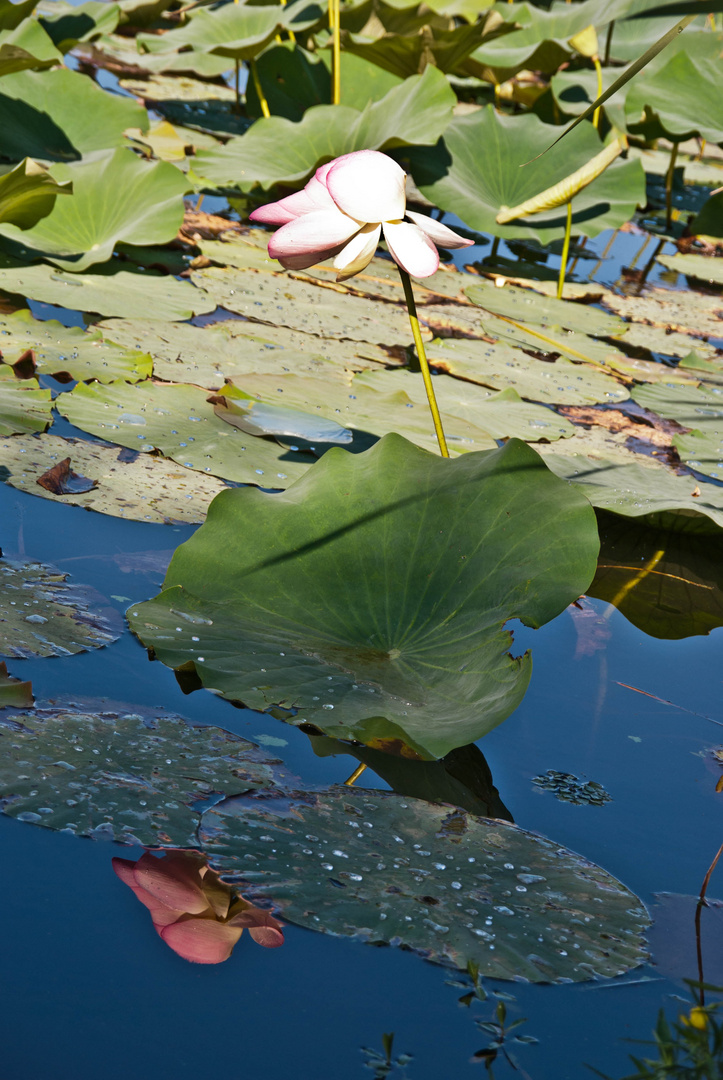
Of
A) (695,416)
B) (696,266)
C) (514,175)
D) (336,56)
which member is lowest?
(695,416)

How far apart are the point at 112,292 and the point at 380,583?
1.48 m

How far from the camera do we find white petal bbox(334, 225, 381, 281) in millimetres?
1180

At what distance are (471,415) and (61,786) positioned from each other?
1370mm

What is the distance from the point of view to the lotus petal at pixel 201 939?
32.3 inches

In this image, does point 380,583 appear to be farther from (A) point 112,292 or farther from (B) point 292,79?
(B) point 292,79

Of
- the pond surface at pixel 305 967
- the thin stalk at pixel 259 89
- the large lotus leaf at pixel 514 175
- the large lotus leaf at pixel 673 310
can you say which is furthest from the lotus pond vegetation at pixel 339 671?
the thin stalk at pixel 259 89

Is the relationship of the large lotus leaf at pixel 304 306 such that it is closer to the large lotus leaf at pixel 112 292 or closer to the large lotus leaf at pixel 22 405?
the large lotus leaf at pixel 112 292

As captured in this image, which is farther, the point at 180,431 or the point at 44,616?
the point at 180,431

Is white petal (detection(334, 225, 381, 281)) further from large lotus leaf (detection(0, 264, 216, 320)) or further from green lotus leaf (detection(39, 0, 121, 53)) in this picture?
green lotus leaf (detection(39, 0, 121, 53))

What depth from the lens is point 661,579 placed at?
1.65 m

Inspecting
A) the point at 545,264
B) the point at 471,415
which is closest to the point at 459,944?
the point at 471,415

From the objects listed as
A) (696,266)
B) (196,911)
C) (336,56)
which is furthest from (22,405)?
(696,266)

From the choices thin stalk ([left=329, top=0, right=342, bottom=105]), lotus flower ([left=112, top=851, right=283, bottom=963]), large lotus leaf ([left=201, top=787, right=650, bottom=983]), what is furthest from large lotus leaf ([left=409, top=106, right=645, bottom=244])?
lotus flower ([left=112, top=851, right=283, bottom=963])

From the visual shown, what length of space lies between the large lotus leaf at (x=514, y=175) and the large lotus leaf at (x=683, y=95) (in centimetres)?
39
